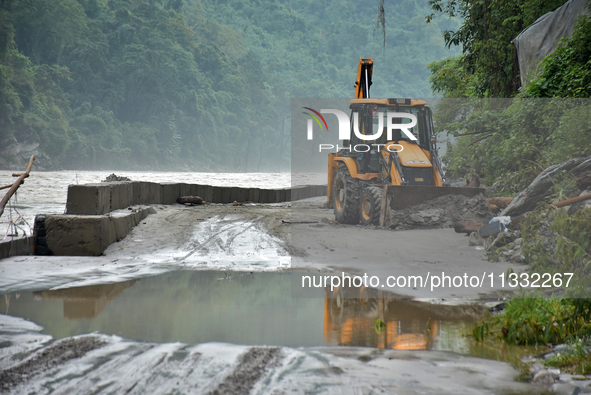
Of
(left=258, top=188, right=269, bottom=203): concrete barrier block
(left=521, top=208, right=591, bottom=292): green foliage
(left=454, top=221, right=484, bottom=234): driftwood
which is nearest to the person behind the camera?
(left=521, top=208, right=591, bottom=292): green foliage

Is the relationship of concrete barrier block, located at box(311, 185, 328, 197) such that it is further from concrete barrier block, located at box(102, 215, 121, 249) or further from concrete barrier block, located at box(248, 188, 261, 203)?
concrete barrier block, located at box(102, 215, 121, 249)

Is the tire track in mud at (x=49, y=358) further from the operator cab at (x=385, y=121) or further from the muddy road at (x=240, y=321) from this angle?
the operator cab at (x=385, y=121)

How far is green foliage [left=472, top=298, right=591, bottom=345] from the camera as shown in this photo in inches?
180

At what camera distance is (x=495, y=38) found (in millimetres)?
15156

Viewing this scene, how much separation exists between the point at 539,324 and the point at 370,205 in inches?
280

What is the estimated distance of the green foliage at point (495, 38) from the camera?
13.7 metres

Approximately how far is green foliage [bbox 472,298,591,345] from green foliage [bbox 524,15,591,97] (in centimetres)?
453

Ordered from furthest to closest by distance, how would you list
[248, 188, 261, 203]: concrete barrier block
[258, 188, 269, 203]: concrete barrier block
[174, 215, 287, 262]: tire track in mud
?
[258, 188, 269, 203]: concrete barrier block, [248, 188, 261, 203]: concrete barrier block, [174, 215, 287, 262]: tire track in mud

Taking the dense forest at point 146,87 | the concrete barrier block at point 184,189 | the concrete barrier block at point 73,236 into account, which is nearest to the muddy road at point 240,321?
the concrete barrier block at point 73,236

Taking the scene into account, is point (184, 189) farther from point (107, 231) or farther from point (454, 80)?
point (454, 80)

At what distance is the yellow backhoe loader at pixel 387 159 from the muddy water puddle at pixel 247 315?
503cm

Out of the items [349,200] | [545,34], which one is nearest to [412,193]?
[349,200]

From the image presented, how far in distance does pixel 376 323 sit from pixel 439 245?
4.69 metres

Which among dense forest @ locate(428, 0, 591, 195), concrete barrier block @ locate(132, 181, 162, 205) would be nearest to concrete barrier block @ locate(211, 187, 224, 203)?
concrete barrier block @ locate(132, 181, 162, 205)
